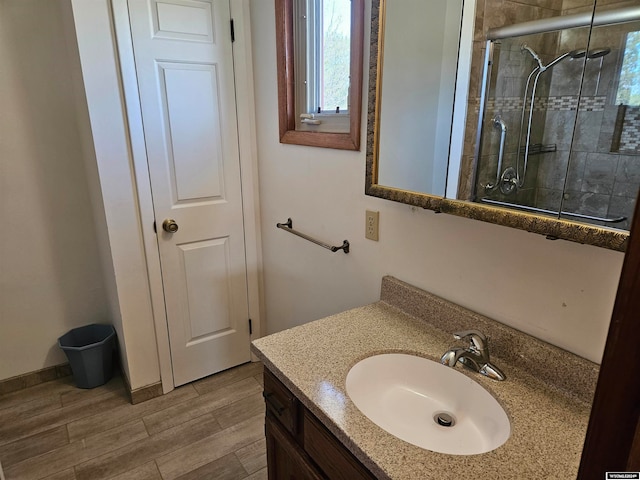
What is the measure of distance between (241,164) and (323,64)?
0.73 meters

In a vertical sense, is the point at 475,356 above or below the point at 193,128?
below

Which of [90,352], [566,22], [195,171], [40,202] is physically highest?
[566,22]

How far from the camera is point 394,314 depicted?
142cm

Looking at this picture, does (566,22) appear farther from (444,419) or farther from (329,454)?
(329,454)

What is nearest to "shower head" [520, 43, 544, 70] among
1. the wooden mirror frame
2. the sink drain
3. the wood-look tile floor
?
the wooden mirror frame

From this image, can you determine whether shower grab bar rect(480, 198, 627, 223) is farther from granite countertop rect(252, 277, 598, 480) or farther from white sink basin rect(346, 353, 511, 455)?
white sink basin rect(346, 353, 511, 455)

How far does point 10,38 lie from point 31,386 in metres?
1.84

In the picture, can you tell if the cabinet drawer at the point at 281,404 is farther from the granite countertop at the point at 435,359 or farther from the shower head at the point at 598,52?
the shower head at the point at 598,52

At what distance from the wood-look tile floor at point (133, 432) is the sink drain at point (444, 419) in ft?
3.41

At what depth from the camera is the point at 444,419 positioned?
108cm

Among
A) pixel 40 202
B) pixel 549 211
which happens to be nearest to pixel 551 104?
pixel 549 211

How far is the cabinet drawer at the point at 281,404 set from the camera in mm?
1119

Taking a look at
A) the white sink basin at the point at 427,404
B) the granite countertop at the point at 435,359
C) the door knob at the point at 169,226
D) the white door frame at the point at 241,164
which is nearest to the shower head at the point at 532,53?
the granite countertop at the point at 435,359

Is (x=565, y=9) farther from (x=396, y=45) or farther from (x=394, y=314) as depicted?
(x=394, y=314)
